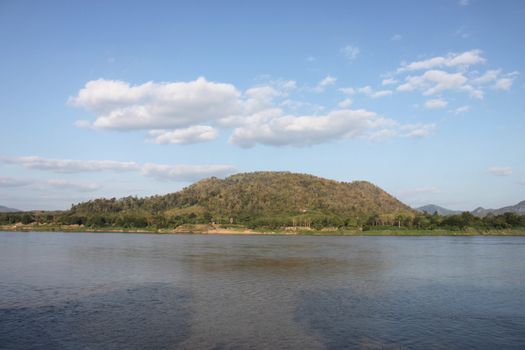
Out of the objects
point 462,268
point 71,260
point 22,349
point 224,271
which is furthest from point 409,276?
point 71,260

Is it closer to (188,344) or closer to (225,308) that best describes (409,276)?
(225,308)

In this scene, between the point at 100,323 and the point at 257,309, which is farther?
the point at 257,309

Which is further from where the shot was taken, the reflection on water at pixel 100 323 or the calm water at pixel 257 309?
the calm water at pixel 257 309

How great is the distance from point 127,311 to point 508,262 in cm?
5815

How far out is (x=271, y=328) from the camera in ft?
75.1

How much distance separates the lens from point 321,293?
34.1m

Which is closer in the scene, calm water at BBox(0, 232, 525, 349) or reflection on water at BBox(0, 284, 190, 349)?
reflection on water at BBox(0, 284, 190, 349)

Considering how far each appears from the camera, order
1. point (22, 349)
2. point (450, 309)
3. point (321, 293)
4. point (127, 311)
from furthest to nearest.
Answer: point (321, 293), point (450, 309), point (127, 311), point (22, 349)

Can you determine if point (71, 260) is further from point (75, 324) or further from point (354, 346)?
point (354, 346)

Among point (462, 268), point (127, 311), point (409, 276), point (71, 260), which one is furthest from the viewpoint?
point (71, 260)

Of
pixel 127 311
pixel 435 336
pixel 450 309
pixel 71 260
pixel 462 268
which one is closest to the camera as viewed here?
pixel 435 336

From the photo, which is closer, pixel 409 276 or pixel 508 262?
pixel 409 276

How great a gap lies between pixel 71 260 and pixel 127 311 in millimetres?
38307

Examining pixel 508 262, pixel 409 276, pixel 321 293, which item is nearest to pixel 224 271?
pixel 321 293
